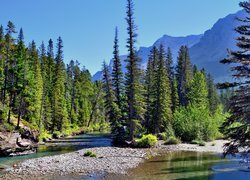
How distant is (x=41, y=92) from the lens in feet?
209

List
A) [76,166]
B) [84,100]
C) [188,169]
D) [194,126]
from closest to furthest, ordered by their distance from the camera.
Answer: [188,169] < [76,166] < [194,126] < [84,100]

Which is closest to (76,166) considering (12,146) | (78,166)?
(78,166)

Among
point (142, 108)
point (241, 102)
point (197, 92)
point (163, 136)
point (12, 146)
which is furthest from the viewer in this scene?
point (197, 92)

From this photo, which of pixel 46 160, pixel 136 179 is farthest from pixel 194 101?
pixel 136 179

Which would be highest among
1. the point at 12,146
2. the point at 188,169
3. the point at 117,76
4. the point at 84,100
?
the point at 117,76

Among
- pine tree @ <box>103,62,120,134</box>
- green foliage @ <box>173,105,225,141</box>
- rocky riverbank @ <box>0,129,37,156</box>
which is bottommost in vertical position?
rocky riverbank @ <box>0,129,37,156</box>

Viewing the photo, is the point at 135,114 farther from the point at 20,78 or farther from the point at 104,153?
the point at 20,78

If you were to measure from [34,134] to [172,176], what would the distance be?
32.2m

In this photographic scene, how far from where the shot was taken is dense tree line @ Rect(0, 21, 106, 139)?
168 ft

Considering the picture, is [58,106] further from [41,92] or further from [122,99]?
[122,99]

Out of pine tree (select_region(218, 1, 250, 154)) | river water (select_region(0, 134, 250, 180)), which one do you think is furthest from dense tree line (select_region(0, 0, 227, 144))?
pine tree (select_region(218, 1, 250, 154))

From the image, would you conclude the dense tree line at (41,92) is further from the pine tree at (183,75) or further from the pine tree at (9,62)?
the pine tree at (183,75)

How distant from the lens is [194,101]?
70250 mm

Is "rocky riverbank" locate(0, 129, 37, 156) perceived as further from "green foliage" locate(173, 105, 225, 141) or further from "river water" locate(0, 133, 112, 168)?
"green foliage" locate(173, 105, 225, 141)
